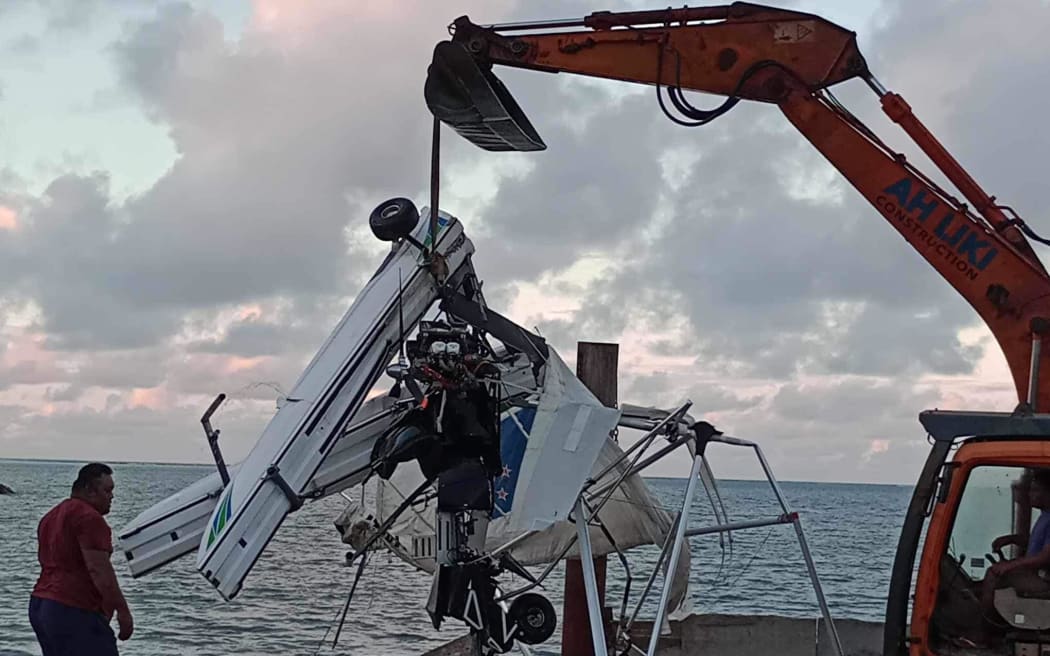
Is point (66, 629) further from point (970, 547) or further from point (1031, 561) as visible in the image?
point (1031, 561)

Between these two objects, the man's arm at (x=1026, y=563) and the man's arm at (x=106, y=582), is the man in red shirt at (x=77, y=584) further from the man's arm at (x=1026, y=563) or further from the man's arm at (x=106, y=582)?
the man's arm at (x=1026, y=563)

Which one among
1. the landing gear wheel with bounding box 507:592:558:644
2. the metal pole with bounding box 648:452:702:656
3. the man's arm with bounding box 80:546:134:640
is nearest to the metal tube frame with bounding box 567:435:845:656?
the metal pole with bounding box 648:452:702:656

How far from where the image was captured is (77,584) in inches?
306

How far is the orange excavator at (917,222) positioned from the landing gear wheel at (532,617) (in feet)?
10.6

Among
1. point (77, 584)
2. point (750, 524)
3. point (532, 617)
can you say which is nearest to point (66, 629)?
point (77, 584)

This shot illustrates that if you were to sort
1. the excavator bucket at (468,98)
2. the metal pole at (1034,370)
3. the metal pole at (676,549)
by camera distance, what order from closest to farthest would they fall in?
the metal pole at (1034,370)
the metal pole at (676,549)
the excavator bucket at (468,98)

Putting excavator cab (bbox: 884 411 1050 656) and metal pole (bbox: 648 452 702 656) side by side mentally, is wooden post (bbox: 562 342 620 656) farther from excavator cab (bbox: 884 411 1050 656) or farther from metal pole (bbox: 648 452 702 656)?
excavator cab (bbox: 884 411 1050 656)

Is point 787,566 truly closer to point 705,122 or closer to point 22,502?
point 705,122

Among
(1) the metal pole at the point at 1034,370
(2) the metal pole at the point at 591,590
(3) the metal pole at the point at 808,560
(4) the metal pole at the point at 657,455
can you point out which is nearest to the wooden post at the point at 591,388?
(4) the metal pole at the point at 657,455

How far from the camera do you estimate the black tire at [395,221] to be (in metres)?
9.70

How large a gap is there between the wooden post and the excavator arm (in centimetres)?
343

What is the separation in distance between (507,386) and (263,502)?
1.96 meters

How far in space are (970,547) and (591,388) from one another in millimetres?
6038

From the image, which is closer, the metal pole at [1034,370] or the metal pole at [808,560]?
the metal pole at [1034,370]
